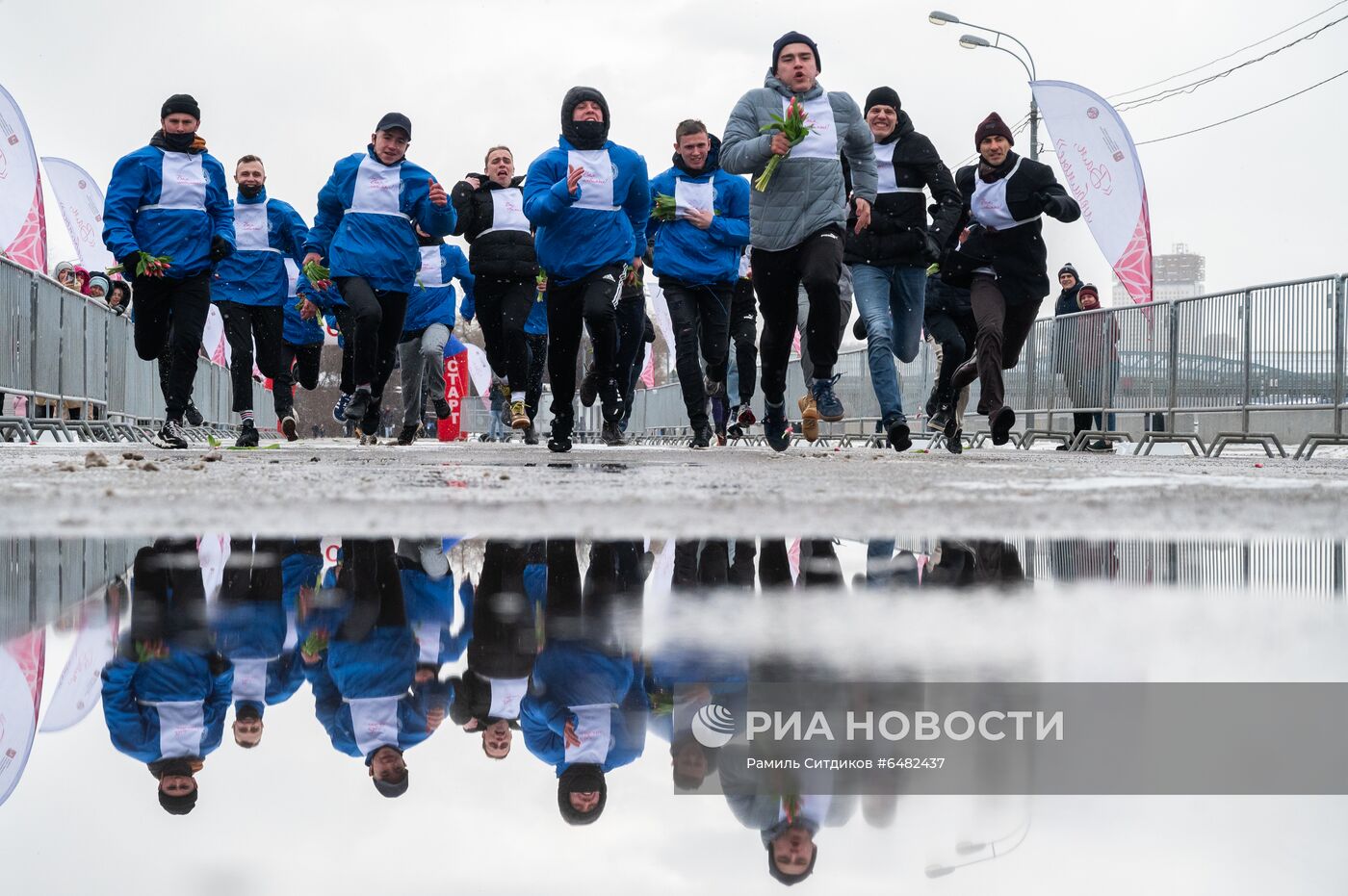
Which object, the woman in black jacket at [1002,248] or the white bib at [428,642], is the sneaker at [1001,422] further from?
the white bib at [428,642]

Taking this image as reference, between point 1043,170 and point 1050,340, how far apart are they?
8.31m

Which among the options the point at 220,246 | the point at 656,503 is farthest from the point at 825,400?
the point at 656,503

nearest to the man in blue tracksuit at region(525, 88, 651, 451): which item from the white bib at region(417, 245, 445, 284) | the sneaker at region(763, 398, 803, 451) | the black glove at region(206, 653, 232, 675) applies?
the sneaker at region(763, 398, 803, 451)

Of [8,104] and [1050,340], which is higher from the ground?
[8,104]

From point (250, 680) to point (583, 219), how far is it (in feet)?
24.4

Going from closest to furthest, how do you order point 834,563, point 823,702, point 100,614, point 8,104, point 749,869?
point 749,869, point 823,702, point 100,614, point 834,563, point 8,104

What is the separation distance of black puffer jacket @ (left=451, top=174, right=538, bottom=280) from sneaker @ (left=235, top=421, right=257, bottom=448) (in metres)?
2.60

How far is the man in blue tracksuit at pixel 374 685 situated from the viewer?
118 cm

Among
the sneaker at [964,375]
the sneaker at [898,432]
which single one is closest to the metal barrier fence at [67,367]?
the sneaker at [898,432]

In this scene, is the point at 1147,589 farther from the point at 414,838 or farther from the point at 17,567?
the point at 17,567

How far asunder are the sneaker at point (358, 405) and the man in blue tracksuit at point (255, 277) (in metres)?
0.80

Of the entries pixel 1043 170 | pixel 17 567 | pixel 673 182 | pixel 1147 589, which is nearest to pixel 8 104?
pixel 673 182

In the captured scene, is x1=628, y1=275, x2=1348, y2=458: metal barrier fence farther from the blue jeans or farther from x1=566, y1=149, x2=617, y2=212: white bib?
x1=566, y1=149, x2=617, y2=212: white bib

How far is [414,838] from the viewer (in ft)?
3.22
